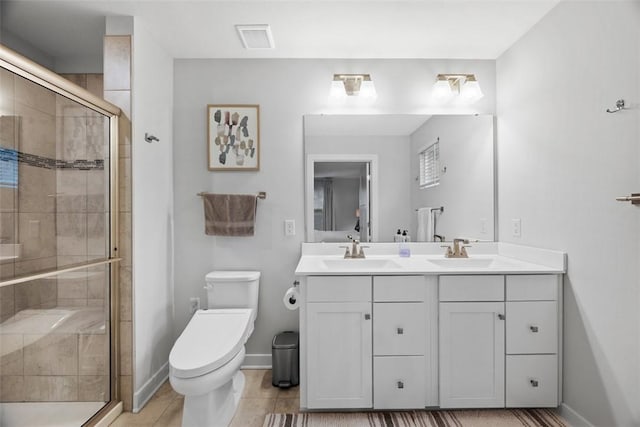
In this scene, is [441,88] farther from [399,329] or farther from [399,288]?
[399,329]

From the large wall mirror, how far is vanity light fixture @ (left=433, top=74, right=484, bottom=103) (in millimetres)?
149

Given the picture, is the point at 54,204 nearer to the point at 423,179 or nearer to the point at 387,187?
the point at 387,187

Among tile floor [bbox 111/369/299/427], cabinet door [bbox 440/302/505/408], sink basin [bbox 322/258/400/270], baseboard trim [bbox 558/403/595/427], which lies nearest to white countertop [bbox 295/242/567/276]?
sink basin [bbox 322/258/400/270]

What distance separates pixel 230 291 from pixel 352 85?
5.38 feet

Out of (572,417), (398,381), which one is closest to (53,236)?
(398,381)

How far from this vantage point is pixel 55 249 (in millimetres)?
1589

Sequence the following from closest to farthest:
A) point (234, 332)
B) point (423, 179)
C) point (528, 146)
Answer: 1. point (234, 332)
2. point (528, 146)
3. point (423, 179)

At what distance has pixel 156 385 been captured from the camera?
7.39ft

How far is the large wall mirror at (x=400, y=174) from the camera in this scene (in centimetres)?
252

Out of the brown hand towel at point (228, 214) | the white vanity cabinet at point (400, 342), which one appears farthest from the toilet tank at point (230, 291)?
the white vanity cabinet at point (400, 342)

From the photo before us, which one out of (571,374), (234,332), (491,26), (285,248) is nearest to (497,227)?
(571,374)

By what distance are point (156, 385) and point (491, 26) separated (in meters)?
3.01

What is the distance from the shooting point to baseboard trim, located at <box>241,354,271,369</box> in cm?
255

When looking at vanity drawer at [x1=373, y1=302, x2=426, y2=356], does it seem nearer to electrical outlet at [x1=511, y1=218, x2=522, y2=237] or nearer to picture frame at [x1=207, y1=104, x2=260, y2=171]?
electrical outlet at [x1=511, y1=218, x2=522, y2=237]
